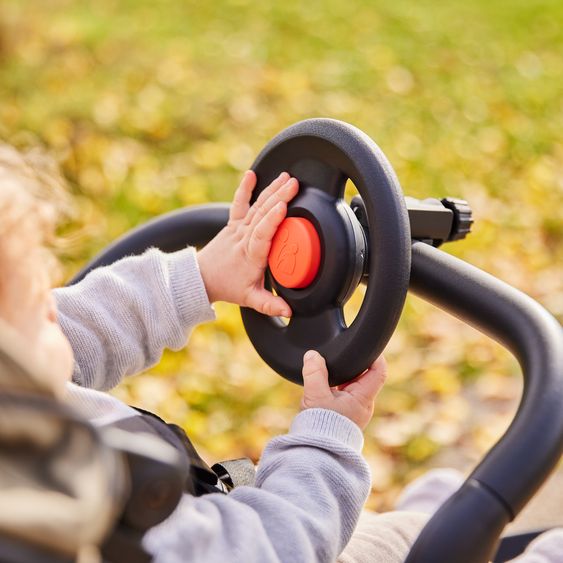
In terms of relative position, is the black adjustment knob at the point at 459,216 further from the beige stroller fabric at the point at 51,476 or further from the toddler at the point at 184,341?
the beige stroller fabric at the point at 51,476

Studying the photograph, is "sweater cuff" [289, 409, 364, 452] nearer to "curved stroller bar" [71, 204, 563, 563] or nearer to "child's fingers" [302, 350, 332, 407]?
"child's fingers" [302, 350, 332, 407]

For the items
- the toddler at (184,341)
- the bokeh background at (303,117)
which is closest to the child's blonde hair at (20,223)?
the toddler at (184,341)

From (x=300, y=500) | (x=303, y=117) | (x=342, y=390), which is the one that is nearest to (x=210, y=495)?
(x=300, y=500)

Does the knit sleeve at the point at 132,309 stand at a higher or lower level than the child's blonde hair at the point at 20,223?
lower

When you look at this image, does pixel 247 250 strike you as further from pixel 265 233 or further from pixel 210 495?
pixel 210 495

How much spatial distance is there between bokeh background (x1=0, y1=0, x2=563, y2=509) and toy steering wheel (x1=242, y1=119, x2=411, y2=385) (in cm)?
68

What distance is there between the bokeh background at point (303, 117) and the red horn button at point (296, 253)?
678mm

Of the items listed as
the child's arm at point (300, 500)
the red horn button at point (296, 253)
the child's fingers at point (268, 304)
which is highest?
the red horn button at point (296, 253)

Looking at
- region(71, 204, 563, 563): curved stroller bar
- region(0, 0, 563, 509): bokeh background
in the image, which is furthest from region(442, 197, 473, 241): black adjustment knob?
region(0, 0, 563, 509): bokeh background

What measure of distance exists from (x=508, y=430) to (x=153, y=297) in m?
0.55

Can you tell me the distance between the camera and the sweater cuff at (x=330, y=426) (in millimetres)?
964

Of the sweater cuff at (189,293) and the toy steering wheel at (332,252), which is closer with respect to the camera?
the toy steering wheel at (332,252)

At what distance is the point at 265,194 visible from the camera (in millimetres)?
1071

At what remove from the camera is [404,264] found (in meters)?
0.87
